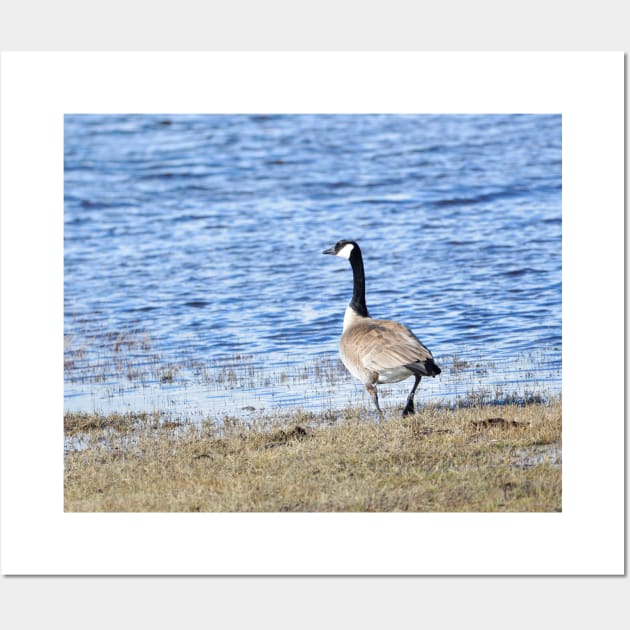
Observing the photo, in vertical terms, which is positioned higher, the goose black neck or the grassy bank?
the goose black neck

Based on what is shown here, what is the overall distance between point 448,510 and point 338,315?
247 inches

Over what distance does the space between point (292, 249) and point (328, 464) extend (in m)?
8.65

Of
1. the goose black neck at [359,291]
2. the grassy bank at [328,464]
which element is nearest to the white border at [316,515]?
the grassy bank at [328,464]

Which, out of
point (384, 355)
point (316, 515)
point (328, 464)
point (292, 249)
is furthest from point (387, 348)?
point (292, 249)

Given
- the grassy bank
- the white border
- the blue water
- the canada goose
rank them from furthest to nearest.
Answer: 1. the blue water
2. the canada goose
3. the grassy bank
4. the white border

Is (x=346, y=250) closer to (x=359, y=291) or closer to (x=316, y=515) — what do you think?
(x=359, y=291)

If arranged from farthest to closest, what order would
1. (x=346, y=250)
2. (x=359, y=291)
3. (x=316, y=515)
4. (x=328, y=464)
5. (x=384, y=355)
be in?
1. (x=346, y=250)
2. (x=359, y=291)
3. (x=384, y=355)
4. (x=328, y=464)
5. (x=316, y=515)

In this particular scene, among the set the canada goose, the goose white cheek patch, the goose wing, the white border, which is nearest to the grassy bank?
the white border

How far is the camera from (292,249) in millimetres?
17328

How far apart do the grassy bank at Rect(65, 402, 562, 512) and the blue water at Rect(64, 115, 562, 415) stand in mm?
A: 876

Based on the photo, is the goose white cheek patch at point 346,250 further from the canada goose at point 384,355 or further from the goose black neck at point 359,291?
the canada goose at point 384,355

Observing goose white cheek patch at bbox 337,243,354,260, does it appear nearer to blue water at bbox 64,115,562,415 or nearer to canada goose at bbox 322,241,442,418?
blue water at bbox 64,115,562,415

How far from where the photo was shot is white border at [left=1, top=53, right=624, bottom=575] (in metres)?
8.47
